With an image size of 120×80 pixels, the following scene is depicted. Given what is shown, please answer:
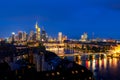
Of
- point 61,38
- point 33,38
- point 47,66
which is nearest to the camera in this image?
point 47,66

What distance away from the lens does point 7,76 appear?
8.57 meters

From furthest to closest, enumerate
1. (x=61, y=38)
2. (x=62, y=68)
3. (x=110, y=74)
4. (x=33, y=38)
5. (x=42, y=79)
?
(x=61, y=38) → (x=33, y=38) → (x=110, y=74) → (x=62, y=68) → (x=42, y=79)

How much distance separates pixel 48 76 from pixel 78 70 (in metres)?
0.91

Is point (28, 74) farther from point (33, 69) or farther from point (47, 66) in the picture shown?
point (47, 66)

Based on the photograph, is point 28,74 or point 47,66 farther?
point 47,66

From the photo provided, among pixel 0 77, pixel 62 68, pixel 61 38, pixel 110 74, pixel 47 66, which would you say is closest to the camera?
pixel 0 77

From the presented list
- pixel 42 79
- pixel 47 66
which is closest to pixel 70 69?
pixel 42 79

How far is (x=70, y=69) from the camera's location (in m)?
9.55

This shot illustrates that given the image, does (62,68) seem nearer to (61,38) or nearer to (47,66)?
(47,66)

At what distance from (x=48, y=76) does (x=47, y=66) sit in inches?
81.4

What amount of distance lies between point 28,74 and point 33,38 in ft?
98.0

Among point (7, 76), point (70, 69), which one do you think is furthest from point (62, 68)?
point (7, 76)

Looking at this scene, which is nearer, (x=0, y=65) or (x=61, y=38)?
(x=0, y=65)

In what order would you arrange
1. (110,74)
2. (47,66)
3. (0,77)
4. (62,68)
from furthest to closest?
(110,74) → (47,66) → (62,68) → (0,77)
